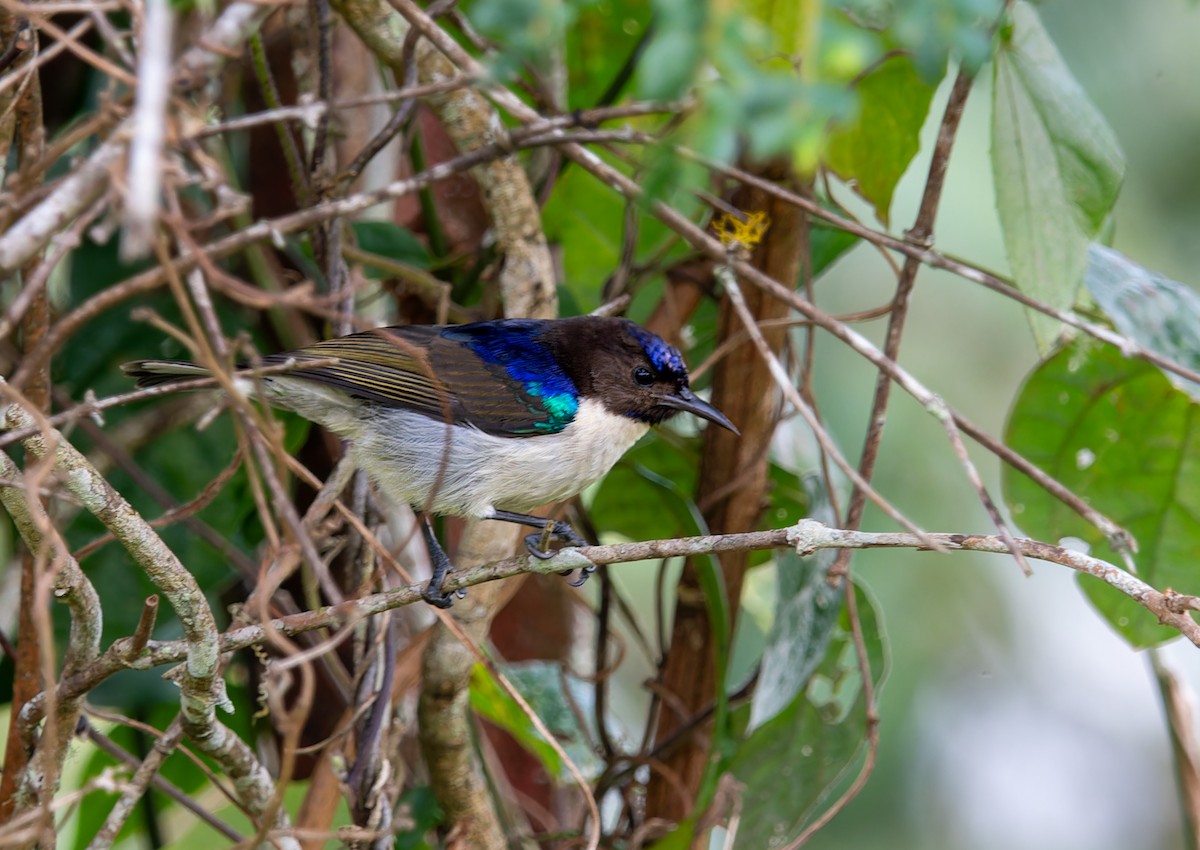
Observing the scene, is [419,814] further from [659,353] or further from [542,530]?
[659,353]

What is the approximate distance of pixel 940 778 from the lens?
22.0ft

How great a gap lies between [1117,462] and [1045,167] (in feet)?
3.07

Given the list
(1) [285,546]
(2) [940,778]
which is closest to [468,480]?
(1) [285,546]

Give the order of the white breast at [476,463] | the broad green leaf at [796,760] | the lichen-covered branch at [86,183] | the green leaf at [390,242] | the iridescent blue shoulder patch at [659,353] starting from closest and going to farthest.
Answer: the lichen-covered branch at [86,183]
the white breast at [476,463]
the broad green leaf at [796,760]
the iridescent blue shoulder patch at [659,353]
the green leaf at [390,242]

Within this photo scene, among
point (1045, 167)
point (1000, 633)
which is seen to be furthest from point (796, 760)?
point (1000, 633)

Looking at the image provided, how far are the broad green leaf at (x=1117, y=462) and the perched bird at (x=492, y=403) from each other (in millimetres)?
917

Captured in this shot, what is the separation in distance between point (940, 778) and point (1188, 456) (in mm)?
3875

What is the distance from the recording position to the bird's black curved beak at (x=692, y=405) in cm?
337

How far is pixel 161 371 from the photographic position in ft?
10.1

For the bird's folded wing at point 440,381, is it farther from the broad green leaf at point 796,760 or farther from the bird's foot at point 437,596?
the broad green leaf at point 796,760

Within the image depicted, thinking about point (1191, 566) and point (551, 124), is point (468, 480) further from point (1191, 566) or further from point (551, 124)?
point (1191, 566)

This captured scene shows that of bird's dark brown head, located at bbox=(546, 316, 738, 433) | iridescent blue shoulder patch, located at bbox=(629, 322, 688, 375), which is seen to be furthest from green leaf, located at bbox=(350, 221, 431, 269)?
iridescent blue shoulder patch, located at bbox=(629, 322, 688, 375)

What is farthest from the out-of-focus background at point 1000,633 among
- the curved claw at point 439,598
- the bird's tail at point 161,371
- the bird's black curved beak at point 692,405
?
the bird's tail at point 161,371

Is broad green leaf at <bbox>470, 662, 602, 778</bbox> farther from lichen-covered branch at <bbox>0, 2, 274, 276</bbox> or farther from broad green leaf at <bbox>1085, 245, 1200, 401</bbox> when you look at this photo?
lichen-covered branch at <bbox>0, 2, 274, 276</bbox>
